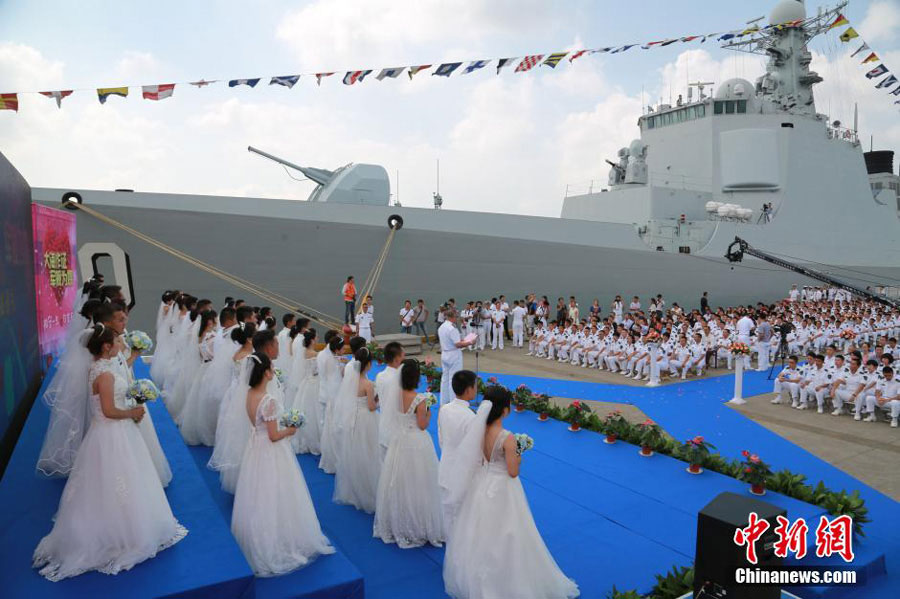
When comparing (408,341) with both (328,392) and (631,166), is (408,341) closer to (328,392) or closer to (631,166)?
(328,392)

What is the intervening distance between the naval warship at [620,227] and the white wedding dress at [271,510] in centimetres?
826

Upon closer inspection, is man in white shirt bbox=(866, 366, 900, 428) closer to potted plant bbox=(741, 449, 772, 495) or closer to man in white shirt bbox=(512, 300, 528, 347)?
potted plant bbox=(741, 449, 772, 495)

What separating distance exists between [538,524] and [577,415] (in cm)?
287

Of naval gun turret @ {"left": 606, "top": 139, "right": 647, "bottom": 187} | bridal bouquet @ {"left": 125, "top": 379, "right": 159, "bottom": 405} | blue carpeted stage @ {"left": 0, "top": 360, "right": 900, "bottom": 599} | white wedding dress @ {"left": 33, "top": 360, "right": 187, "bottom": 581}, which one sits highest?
naval gun turret @ {"left": 606, "top": 139, "right": 647, "bottom": 187}

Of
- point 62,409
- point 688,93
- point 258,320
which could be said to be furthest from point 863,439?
point 688,93

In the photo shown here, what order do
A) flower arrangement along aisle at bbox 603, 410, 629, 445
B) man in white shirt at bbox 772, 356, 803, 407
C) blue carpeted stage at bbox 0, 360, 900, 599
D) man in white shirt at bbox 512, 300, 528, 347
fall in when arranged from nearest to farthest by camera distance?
blue carpeted stage at bbox 0, 360, 900, 599
flower arrangement along aisle at bbox 603, 410, 629, 445
man in white shirt at bbox 772, 356, 803, 407
man in white shirt at bbox 512, 300, 528, 347

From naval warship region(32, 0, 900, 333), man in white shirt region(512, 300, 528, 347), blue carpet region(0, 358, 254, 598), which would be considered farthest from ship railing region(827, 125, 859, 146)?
blue carpet region(0, 358, 254, 598)

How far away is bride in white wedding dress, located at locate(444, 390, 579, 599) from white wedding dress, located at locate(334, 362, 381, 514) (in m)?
1.66

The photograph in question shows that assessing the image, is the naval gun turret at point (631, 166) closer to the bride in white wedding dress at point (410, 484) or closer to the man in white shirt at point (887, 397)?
the man in white shirt at point (887, 397)

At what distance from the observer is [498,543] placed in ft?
11.0

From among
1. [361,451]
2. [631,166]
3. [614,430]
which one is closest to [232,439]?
[361,451]

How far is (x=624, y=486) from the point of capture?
18.5 ft

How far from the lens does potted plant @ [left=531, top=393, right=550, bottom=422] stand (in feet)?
26.4

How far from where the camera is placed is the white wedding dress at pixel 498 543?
3.34 m
